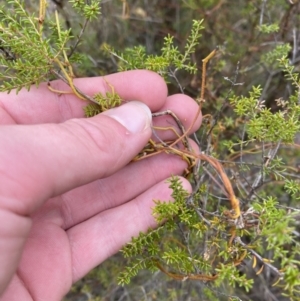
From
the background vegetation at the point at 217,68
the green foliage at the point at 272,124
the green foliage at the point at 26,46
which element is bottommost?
the background vegetation at the point at 217,68

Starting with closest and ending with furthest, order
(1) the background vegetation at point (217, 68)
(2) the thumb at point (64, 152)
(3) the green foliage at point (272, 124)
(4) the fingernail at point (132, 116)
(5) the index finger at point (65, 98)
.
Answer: (2) the thumb at point (64, 152)
(3) the green foliage at point (272, 124)
(4) the fingernail at point (132, 116)
(5) the index finger at point (65, 98)
(1) the background vegetation at point (217, 68)

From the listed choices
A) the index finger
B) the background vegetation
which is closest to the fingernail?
the index finger

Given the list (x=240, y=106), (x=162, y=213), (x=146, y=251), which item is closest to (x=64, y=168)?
(x=162, y=213)

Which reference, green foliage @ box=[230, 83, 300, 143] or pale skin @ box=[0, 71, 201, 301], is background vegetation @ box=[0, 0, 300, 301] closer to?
pale skin @ box=[0, 71, 201, 301]

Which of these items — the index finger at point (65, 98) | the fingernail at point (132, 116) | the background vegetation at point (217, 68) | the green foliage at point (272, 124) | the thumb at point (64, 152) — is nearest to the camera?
the thumb at point (64, 152)

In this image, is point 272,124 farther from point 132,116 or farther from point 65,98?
point 65,98

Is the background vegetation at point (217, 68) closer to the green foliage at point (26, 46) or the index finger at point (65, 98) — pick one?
the index finger at point (65, 98)

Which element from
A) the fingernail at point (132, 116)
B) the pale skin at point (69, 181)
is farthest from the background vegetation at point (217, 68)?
the fingernail at point (132, 116)

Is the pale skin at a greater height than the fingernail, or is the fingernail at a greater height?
the fingernail
